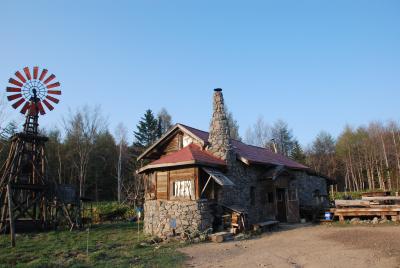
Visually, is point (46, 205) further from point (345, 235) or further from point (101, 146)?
point (101, 146)

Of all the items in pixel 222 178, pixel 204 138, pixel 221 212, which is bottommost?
pixel 221 212

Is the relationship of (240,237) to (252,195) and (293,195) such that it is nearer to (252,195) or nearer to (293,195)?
(252,195)

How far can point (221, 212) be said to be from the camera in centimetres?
1605

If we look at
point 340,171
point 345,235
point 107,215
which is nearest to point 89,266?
point 345,235

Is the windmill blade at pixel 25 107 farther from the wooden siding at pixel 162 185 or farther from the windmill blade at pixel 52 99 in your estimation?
the wooden siding at pixel 162 185

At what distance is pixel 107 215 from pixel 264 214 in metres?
12.8

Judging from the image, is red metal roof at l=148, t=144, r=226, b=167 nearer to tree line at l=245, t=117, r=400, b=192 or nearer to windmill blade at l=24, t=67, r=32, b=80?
windmill blade at l=24, t=67, r=32, b=80

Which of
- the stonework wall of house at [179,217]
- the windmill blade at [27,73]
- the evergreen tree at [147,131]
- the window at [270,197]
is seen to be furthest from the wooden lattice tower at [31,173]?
the evergreen tree at [147,131]

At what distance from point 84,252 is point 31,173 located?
36.4ft

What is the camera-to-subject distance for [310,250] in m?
11.0

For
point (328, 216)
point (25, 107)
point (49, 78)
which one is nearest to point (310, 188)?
point (328, 216)

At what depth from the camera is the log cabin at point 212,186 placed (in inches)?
608

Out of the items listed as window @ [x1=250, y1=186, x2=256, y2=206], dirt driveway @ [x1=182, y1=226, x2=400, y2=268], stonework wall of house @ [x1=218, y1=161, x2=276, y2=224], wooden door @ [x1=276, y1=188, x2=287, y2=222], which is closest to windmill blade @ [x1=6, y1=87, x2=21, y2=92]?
stonework wall of house @ [x1=218, y1=161, x2=276, y2=224]

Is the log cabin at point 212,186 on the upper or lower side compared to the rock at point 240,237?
upper
